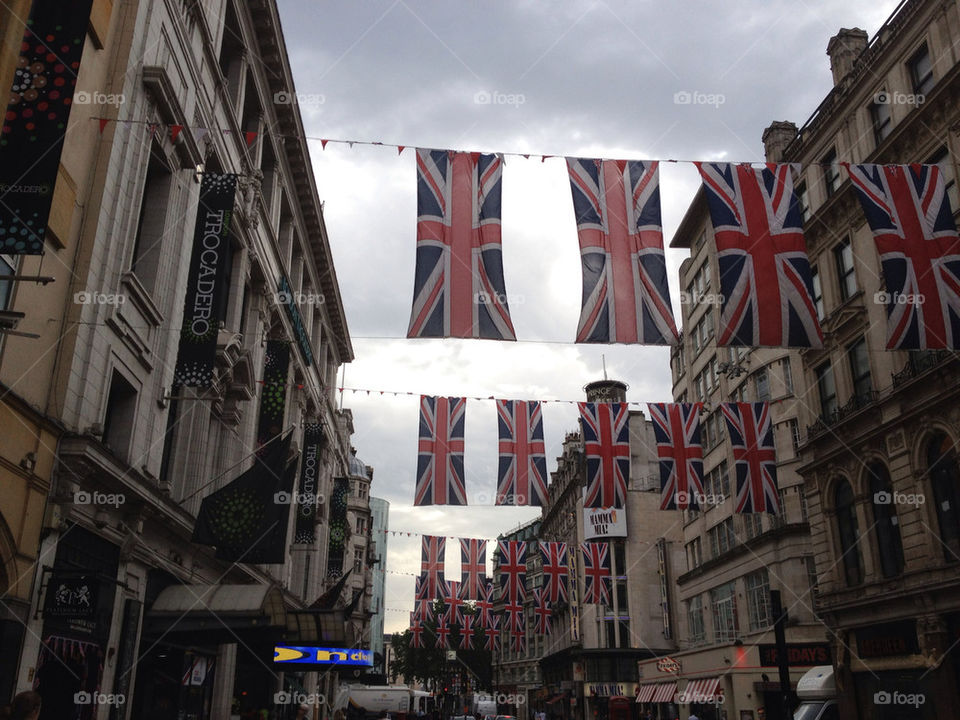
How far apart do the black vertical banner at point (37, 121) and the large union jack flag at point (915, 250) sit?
48.9 feet

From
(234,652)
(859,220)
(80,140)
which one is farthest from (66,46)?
(859,220)

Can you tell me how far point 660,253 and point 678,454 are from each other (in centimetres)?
1342

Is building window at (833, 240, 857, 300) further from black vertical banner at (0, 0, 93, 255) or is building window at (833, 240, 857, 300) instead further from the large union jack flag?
black vertical banner at (0, 0, 93, 255)

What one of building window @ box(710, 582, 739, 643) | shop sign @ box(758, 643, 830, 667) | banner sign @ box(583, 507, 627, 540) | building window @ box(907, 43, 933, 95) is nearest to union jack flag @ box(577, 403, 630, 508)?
shop sign @ box(758, 643, 830, 667)

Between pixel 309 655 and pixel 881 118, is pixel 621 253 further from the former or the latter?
pixel 309 655

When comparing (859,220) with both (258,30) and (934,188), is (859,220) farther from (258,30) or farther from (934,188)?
(258,30)

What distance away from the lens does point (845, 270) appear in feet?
91.7

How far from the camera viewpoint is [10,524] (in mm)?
11188

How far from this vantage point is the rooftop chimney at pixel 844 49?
96.2 ft

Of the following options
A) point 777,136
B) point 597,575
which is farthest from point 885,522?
point 597,575

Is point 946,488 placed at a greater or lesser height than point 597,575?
lesser

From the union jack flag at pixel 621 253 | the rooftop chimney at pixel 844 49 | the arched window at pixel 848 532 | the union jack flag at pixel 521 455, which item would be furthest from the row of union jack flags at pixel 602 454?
the rooftop chimney at pixel 844 49

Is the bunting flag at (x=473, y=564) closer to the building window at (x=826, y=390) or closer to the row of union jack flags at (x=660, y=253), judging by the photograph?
the building window at (x=826, y=390)

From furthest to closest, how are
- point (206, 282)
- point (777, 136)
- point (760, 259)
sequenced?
point (777, 136)
point (206, 282)
point (760, 259)
